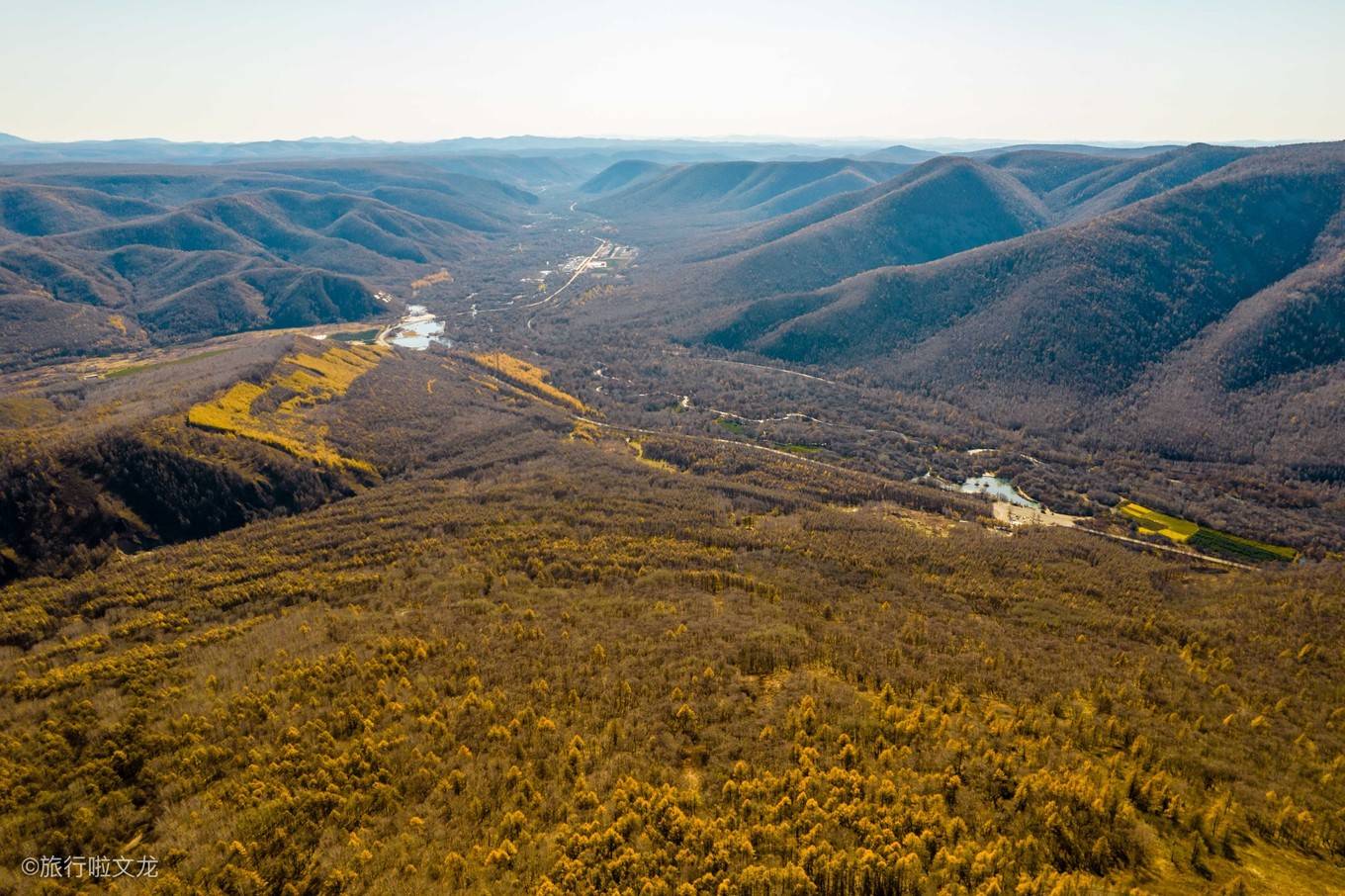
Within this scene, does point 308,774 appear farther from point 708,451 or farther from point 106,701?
point 708,451

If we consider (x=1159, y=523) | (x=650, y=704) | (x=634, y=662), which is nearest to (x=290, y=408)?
(x=634, y=662)

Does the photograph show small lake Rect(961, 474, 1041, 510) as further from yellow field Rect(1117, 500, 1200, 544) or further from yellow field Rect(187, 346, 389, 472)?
yellow field Rect(187, 346, 389, 472)

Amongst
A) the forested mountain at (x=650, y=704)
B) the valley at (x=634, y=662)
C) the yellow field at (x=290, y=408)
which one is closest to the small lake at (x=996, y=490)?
the valley at (x=634, y=662)

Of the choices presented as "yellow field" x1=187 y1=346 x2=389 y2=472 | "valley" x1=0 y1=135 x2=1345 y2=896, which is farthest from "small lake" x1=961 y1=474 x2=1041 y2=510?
"yellow field" x1=187 y1=346 x2=389 y2=472

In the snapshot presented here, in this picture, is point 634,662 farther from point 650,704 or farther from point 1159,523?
point 1159,523

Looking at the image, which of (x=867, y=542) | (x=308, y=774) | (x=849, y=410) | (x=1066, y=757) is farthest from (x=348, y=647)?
(x=849, y=410)

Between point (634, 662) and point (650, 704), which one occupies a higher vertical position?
point (650, 704)

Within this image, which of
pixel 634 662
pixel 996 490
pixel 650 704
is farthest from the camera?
pixel 996 490

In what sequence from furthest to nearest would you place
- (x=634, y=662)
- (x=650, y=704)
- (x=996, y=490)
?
(x=996, y=490), (x=634, y=662), (x=650, y=704)
